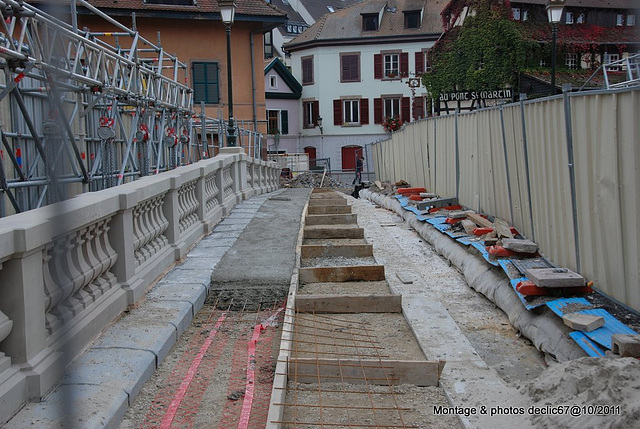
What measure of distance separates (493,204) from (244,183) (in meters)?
7.95

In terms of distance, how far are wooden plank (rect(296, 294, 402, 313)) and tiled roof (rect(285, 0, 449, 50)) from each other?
149 ft

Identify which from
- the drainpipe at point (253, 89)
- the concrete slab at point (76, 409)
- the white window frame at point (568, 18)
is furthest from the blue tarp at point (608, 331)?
the white window frame at point (568, 18)

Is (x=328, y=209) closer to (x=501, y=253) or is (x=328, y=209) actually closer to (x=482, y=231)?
(x=482, y=231)

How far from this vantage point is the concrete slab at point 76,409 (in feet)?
13.1

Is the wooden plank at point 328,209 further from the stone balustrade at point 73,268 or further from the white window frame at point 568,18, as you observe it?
the white window frame at point 568,18

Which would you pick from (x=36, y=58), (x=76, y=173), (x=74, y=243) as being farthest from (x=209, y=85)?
(x=74, y=243)

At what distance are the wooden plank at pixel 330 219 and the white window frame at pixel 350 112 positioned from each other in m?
40.0

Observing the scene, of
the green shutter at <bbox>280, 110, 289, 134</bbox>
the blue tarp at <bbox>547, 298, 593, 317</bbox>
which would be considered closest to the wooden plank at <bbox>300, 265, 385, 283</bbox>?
the blue tarp at <bbox>547, 298, 593, 317</bbox>

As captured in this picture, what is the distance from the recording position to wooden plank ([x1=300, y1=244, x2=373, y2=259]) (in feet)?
33.4

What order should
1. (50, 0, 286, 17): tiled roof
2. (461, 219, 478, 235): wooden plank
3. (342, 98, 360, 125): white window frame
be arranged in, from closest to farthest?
(461, 219, 478, 235): wooden plank, (50, 0, 286, 17): tiled roof, (342, 98, 360, 125): white window frame

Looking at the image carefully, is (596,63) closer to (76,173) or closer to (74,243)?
(76,173)

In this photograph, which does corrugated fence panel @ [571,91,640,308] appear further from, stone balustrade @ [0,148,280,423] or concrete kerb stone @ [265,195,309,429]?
stone balustrade @ [0,148,280,423]

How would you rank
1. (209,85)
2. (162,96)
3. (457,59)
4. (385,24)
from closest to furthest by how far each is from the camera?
(162,96), (209,85), (457,59), (385,24)

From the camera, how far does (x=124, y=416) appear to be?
4.61 metres
